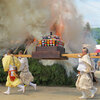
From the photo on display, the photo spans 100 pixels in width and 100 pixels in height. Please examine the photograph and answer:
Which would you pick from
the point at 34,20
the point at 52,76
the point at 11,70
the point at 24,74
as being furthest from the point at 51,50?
the point at 34,20

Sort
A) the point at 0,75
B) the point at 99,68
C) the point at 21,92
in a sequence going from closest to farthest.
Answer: the point at 21,92
the point at 0,75
the point at 99,68

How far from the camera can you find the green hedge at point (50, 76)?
27.6 ft

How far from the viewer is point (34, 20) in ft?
28.9

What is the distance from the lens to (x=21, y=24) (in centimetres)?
889

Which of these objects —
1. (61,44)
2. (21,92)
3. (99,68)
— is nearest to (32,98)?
(21,92)

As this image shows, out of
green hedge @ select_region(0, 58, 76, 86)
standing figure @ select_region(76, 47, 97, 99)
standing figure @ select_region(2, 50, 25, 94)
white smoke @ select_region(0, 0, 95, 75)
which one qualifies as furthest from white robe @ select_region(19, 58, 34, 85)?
standing figure @ select_region(76, 47, 97, 99)

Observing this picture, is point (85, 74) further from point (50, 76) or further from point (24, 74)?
point (50, 76)

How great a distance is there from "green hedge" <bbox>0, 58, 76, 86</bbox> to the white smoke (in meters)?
0.38

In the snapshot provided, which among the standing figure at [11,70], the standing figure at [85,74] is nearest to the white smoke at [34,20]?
the standing figure at [11,70]

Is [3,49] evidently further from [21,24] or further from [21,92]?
[21,92]

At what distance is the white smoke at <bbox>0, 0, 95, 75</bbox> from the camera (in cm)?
876

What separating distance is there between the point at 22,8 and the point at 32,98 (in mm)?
4427

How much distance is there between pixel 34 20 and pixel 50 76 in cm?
261

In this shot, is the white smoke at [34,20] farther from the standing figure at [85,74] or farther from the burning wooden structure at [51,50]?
the standing figure at [85,74]
